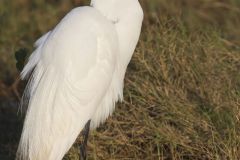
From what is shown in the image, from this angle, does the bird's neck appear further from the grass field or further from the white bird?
the grass field

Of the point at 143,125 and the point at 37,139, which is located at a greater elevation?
the point at 37,139

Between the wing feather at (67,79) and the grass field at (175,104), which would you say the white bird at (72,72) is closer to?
the wing feather at (67,79)

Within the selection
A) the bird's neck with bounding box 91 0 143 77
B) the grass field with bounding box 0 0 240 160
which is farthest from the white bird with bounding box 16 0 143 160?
the grass field with bounding box 0 0 240 160

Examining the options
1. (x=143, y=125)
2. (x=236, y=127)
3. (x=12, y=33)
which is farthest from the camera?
(x=12, y=33)

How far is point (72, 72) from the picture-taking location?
3484mm

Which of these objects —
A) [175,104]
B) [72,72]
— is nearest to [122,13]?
[72,72]

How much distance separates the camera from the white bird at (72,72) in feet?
11.4

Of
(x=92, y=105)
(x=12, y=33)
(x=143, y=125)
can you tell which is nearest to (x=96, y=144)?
(x=143, y=125)

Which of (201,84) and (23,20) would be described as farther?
(23,20)

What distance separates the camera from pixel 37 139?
3551 millimetres

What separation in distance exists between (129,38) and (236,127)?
650mm

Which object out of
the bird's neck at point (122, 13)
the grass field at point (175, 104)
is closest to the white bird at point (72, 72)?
the bird's neck at point (122, 13)

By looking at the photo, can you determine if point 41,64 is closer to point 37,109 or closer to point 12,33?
point 37,109

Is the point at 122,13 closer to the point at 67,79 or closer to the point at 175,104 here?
the point at 67,79
